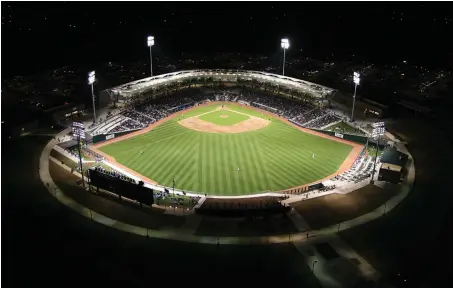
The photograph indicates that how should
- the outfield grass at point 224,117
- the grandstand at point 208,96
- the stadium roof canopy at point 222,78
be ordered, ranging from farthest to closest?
the stadium roof canopy at point 222,78 < the outfield grass at point 224,117 < the grandstand at point 208,96

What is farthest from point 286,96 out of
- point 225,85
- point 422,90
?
point 422,90

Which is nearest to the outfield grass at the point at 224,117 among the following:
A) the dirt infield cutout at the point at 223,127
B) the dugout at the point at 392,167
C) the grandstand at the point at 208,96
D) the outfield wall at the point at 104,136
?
the dirt infield cutout at the point at 223,127

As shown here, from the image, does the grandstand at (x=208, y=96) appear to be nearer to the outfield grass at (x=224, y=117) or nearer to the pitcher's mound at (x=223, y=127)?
the pitcher's mound at (x=223, y=127)

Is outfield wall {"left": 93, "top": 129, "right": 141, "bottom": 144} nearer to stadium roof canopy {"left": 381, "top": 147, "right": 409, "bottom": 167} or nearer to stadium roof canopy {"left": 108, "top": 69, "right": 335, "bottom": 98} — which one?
stadium roof canopy {"left": 108, "top": 69, "right": 335, "bottom": 98}

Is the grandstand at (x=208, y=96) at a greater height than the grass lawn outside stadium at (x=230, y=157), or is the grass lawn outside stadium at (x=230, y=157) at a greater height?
the grandstand at (x=208, y=96)

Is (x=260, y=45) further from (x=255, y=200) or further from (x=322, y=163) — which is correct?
(x=255, y=200)

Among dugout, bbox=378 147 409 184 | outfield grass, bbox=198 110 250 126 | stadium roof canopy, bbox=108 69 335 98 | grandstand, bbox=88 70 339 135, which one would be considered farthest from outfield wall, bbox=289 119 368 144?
outfield grass, bbox=198 110 250 126

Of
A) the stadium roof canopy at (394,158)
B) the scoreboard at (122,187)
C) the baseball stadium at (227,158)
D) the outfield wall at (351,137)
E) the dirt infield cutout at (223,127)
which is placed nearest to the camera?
the baseball stadium at (227,158)
